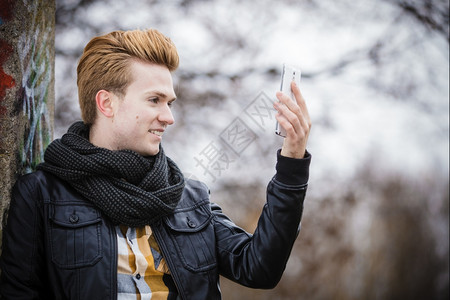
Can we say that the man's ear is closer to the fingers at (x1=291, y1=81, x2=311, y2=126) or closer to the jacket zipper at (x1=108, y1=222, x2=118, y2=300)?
the jacket zipper at (x1=108, y1=222, x2=118, y2=300)

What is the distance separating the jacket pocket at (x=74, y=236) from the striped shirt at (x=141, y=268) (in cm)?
10

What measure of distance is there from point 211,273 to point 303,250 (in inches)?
136

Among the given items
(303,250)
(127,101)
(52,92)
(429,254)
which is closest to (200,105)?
(303,250)

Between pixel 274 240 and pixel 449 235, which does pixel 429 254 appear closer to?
pixel 449 235

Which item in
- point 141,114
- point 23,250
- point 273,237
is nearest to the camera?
point 23,250

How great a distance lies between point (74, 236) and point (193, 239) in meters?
0.48

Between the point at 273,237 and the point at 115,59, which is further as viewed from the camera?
the point at 115,59

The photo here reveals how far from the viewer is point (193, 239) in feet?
6.15

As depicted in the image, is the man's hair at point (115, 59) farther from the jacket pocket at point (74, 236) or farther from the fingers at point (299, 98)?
the fingers at point (299, 98)

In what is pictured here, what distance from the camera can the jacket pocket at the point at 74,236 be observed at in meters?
1.61

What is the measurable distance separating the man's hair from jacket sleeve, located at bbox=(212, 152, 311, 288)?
2.37 ft
